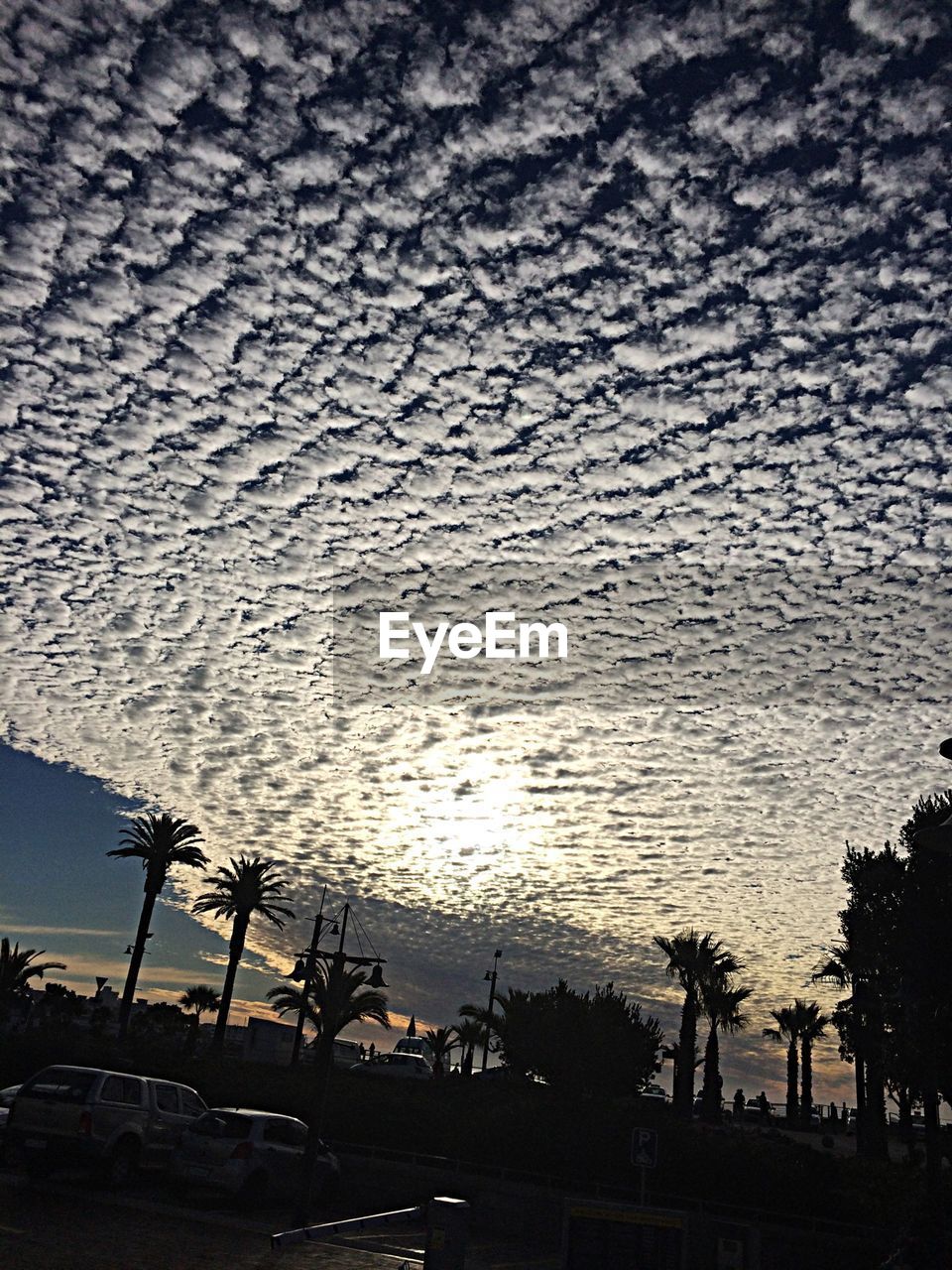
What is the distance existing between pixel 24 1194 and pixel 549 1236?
383 inches

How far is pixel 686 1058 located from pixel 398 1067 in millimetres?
12748

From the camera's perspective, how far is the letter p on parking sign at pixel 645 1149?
15.8 metres

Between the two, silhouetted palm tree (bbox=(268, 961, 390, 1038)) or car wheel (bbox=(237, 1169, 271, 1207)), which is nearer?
car wheel (bbox=(237, 1169, 271, 1207))

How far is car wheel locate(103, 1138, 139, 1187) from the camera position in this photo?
15766mm

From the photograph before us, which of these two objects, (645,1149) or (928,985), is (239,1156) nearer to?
(645,1149)

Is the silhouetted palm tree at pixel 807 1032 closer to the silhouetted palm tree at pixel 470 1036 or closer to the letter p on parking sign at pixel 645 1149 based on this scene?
the silhouetted palm tree at pixel 470 1036

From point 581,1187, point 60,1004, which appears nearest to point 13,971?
point 60,1004

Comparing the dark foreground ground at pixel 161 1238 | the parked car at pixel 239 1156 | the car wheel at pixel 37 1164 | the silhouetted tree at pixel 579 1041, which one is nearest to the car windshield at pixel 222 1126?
the parked car at pixel 239 1156

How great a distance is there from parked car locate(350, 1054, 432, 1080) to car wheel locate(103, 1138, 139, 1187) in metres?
28.0

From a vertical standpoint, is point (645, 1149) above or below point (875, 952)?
below

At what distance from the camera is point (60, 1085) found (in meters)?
15.6

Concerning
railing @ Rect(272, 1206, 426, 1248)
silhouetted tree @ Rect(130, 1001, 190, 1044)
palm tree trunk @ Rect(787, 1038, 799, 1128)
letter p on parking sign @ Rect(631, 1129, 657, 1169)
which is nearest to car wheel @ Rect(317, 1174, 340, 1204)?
letter p on parking sign @ Rect(631, 1129, 657, 1169)

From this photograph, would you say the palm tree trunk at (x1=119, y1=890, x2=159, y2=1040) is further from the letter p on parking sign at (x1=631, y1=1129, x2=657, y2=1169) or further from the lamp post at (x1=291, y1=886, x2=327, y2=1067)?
the letter p on parking sign at (x1=631, y1=1129, x2=657, y2=1169)

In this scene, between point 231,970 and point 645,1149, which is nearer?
point 645,1149
